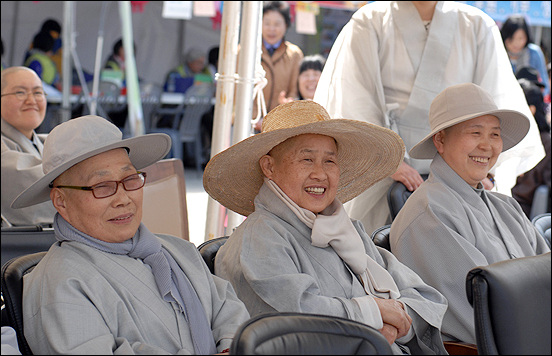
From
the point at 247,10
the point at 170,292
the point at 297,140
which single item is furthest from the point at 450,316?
the point at 247,10

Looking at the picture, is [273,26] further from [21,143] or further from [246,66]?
[246,66]

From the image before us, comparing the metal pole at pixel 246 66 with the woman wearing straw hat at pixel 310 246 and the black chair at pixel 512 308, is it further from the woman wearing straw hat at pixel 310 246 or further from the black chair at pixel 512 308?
the black chair at pixel 512 308

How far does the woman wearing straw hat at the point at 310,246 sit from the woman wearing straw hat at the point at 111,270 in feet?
0.42

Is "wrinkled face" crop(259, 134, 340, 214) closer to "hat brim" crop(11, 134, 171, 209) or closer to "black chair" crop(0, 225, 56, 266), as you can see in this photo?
"hat brim" crop(11, 134, 171, 209)

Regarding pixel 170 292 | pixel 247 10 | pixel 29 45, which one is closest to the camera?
pixel 170 292

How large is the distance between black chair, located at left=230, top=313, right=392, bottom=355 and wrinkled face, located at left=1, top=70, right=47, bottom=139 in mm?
2699

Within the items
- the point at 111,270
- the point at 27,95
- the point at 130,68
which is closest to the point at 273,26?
the point at 130,68

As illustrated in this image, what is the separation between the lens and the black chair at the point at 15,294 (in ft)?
5.53

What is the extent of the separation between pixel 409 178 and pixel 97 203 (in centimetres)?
163

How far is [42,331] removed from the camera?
1610 mm

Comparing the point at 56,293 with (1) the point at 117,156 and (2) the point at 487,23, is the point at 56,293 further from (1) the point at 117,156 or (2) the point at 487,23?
(2) the point at 487,23

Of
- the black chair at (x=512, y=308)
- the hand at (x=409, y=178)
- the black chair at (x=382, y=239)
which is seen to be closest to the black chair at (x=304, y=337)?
the black chair at (x=512, y=308)

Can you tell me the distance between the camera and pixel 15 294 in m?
1.73

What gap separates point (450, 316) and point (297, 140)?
31.0 inches
